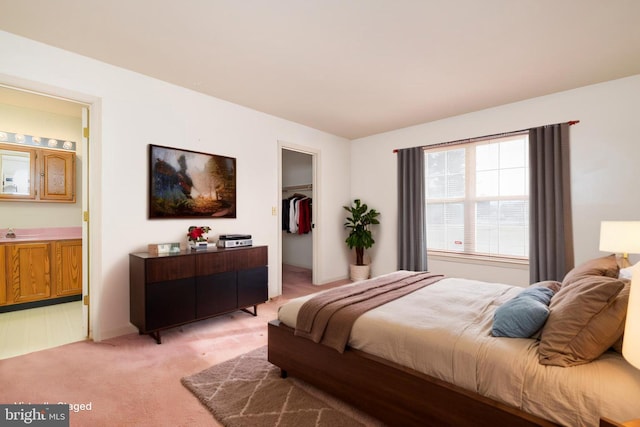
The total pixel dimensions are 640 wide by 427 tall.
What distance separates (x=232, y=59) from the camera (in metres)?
2.72

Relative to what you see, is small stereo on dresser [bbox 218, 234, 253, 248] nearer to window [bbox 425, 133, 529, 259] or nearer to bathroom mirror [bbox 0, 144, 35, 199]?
bathroom mirror [bbox 0, 144, 35, 199]

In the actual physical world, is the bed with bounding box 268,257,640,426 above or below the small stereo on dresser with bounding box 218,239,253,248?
below

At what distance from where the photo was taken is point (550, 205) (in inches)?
137

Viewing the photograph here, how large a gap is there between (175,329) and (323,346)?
1936 millimetres

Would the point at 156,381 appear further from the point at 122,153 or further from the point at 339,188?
the point at 339,188

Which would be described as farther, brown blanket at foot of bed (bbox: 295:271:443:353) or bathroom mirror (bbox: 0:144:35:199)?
bathroom mirror (bbox: 0:144:35:199)


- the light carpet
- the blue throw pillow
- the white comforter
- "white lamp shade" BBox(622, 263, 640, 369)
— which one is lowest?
the light carpet

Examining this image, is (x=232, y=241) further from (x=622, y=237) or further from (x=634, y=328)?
(x=622, y=237)

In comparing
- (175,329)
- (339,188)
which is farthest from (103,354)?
(339,188)

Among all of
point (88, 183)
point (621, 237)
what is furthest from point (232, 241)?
point (621, 237)

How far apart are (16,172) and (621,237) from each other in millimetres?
6391

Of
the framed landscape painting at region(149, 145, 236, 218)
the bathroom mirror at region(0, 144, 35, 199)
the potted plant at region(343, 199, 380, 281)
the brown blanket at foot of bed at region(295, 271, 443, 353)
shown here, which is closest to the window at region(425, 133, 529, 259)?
the potted plant at region(343, 199, 380, 281)

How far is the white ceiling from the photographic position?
81.0 inches

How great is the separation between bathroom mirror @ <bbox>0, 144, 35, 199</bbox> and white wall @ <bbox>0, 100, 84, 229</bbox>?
138mm
